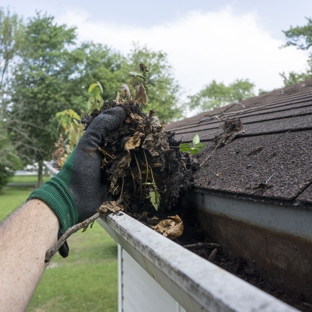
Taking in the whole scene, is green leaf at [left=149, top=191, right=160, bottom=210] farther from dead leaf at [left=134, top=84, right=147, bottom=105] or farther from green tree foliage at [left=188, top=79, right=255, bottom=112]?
green tree foliage at [left=188, top=79, right=255, bottom=112]

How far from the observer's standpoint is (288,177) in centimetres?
93

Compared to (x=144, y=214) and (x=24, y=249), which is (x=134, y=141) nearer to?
(x=144, y=214)

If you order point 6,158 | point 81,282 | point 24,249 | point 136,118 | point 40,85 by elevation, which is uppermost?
point 40,85

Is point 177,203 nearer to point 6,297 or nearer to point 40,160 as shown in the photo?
point 6,297

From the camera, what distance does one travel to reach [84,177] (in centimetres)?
133

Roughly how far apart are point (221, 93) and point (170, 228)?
39.2 metres

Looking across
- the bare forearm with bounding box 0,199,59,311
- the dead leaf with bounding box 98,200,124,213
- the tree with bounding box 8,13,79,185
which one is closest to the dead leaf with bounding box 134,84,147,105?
the dead leaf with bounding box 98,200,124,213

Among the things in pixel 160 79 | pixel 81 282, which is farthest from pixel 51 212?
pixel 160 79

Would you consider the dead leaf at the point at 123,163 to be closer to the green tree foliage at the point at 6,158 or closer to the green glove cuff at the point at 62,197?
the green glove cuff at the point at 62,197

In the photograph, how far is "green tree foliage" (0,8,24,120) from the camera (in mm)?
20969

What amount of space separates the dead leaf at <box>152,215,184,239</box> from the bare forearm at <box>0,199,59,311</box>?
40 centimetres

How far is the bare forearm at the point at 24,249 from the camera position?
103cm

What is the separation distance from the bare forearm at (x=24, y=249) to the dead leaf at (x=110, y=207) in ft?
0.59

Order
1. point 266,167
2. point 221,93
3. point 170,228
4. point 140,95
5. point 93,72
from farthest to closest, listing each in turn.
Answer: point 221,93, point 93,72, point 140,95, point 170,228, point 266,167
